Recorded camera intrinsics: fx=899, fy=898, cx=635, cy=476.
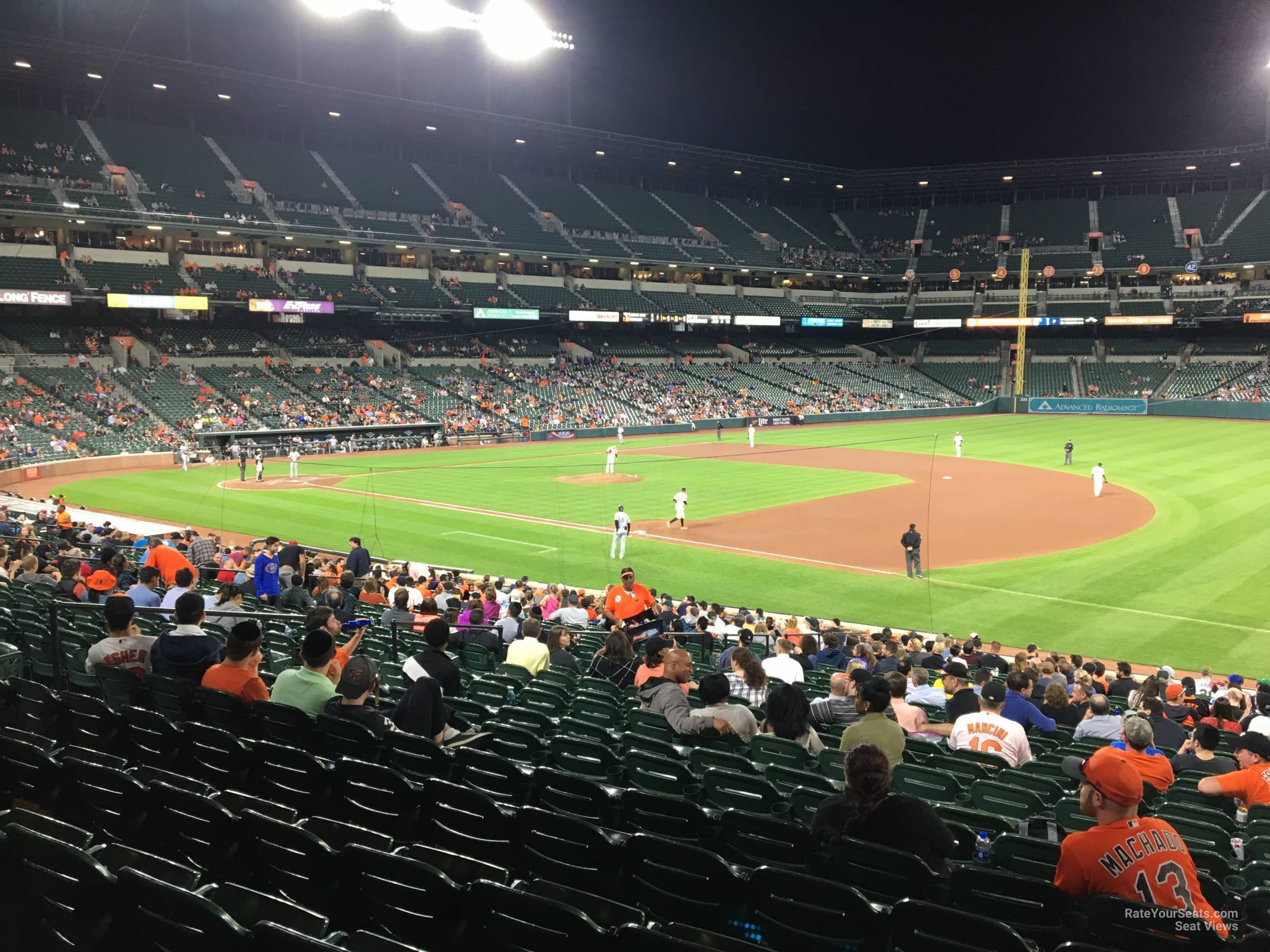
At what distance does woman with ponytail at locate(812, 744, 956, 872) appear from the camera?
482 centimetres

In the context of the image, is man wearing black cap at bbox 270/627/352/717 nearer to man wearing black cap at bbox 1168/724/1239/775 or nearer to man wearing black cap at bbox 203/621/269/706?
man wearing black cap at bbox 203/621/269/706

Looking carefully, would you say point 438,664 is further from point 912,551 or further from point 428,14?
point 428,14

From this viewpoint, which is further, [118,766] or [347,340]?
[347,340]

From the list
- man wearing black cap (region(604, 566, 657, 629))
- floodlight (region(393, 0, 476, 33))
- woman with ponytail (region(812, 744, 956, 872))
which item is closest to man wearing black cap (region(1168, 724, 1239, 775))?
woman with ponytail (region(812, 744, 956, 872))

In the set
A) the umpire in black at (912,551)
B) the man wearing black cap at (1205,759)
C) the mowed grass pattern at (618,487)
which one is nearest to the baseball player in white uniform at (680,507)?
the mowed grass pattern at (618,487)

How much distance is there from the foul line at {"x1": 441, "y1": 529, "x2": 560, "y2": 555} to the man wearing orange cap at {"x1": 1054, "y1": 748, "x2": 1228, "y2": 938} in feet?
75.3

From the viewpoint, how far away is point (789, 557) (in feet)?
86.8

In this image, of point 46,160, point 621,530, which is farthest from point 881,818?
point 46,160

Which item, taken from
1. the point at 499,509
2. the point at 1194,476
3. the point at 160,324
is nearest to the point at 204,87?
the point at 160,324

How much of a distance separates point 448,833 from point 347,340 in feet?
219

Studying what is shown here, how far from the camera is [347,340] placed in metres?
67.6

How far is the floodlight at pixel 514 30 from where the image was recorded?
62.9 m

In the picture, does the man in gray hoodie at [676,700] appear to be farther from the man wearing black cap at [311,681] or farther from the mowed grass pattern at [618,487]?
the mowed grass pattern at [618,487]

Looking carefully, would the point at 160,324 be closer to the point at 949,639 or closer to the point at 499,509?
the point at 499,509
